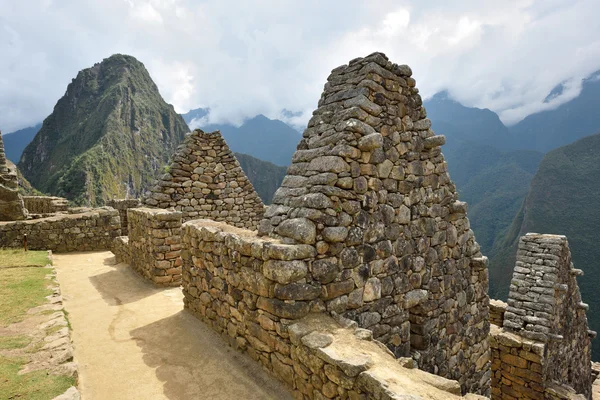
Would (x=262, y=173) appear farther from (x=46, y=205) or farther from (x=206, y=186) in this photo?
(x=206, y=186)

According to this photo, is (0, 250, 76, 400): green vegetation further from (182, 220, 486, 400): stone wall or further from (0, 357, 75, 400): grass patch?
(182, 220, 486, 400): stone wall

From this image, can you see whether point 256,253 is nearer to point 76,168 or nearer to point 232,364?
point 232,364

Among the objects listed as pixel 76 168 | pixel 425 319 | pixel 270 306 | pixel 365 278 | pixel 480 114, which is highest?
pixel 480 114

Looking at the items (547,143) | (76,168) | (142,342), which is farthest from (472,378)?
(547,143)

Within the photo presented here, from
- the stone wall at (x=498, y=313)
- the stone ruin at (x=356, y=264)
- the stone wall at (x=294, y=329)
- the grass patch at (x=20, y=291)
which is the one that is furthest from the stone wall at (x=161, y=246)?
the stone wall at (x=498, y=313)

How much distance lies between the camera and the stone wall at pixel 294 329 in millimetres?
2914

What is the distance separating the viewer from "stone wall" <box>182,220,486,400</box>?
2.91 metres

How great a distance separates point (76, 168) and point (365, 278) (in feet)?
321

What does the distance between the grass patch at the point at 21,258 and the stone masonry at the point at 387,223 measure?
747cm

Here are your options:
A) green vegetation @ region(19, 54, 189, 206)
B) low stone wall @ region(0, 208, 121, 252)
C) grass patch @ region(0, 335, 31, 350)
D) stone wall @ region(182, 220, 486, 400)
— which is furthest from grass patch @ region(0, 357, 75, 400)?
green vegetation @ region(19, 54, 189, 206)

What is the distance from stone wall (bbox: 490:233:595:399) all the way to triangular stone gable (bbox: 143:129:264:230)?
26.9 ft

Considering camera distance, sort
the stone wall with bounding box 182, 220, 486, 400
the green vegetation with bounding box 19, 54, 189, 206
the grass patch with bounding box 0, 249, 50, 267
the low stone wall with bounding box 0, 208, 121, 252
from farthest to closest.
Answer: the green vegetation with bounding box 19, 54, 189, 206, the low stone wall with bounding box 0, 208, 121, 252, the grass patch with bounding box 0, 249, 50, 267, the stone wall with bounding box 182, 220, 486, 400

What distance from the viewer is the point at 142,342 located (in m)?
5.16

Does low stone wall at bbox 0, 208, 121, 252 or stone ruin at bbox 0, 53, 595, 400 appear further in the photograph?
low stone wall at bbox 0, 208, 121, 252
